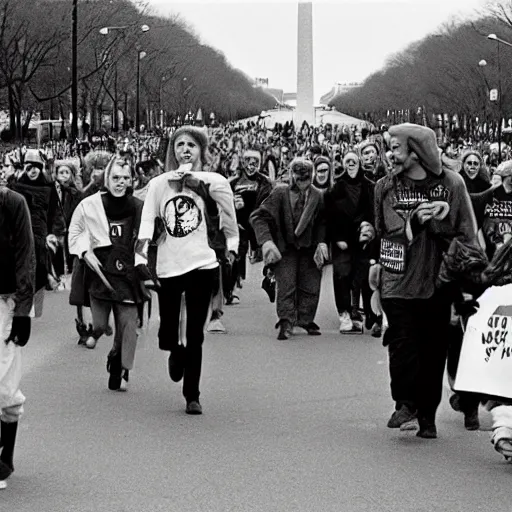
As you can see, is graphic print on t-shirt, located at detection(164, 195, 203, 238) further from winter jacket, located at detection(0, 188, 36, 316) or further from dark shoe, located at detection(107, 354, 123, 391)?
winter jacket, located at detection(0, 188, 36, 316)

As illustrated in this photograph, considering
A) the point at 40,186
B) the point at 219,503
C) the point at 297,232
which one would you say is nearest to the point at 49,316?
the point at 40,186

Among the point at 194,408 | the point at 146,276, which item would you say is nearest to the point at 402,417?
the point at 194,408

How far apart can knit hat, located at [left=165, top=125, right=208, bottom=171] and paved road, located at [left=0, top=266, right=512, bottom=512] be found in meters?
1.46

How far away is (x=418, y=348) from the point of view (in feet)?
28.5

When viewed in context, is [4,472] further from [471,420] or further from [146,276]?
[471,420]

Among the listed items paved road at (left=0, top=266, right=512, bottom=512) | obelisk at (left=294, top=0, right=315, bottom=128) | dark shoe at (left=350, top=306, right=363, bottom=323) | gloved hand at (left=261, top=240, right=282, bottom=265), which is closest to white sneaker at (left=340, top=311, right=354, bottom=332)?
dark shoe at (left=350, top=306, right=363, bottom=323)

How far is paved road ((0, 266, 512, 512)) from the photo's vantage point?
7137 millimetres

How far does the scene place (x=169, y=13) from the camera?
12212 centimetres

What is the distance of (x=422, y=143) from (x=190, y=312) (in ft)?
5.79

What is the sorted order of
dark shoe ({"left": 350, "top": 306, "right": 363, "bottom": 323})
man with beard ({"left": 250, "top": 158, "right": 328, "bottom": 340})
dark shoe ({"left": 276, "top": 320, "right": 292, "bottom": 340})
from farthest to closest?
1. dark shoe ({"left": 350, "top": 306, "right": 363, "bottom": 323})
2. man with beard ({"left": 250, "top": 158, "right": 328, "bottom": 340})
3. dark shoe ({"left": 276, "top": 320, "right": 292, "bottom": 340})

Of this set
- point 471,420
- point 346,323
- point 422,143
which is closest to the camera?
point 422,143

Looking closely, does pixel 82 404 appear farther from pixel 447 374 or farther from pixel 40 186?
pixel 40 186

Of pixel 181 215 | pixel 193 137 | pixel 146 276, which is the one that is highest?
pixel 193 137

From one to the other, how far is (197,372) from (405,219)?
167cm
